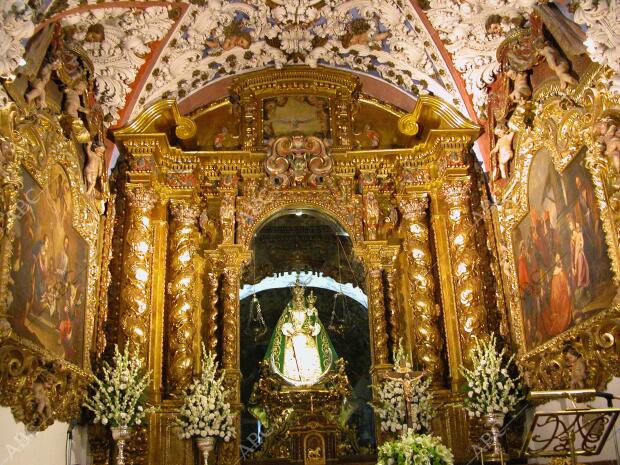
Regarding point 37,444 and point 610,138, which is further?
point 37,444

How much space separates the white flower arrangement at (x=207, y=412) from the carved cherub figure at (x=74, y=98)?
12.6ft

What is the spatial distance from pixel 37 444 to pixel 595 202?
21.1 feet

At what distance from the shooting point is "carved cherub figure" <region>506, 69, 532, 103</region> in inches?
352

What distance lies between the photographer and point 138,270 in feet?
32.3

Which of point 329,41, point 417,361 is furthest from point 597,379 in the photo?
point 329,41

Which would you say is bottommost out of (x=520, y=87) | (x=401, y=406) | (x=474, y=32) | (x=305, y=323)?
(x=401, y=406)

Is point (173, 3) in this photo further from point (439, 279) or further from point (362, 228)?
point (439, 279)

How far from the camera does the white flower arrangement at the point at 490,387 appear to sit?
8750mm

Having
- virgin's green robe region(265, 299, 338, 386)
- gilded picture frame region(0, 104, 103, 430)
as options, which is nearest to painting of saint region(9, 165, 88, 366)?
gilded picture frame region(0, 104, 103, 430)

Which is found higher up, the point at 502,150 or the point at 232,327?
the point at 502,150

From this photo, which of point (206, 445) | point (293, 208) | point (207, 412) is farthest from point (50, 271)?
point (293, 208)

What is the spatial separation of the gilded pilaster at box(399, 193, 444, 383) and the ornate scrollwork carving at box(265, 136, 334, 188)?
1463mm

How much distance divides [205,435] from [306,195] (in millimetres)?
4227

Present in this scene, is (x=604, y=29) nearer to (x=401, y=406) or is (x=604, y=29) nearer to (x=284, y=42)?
→ (x=401, y=406)
